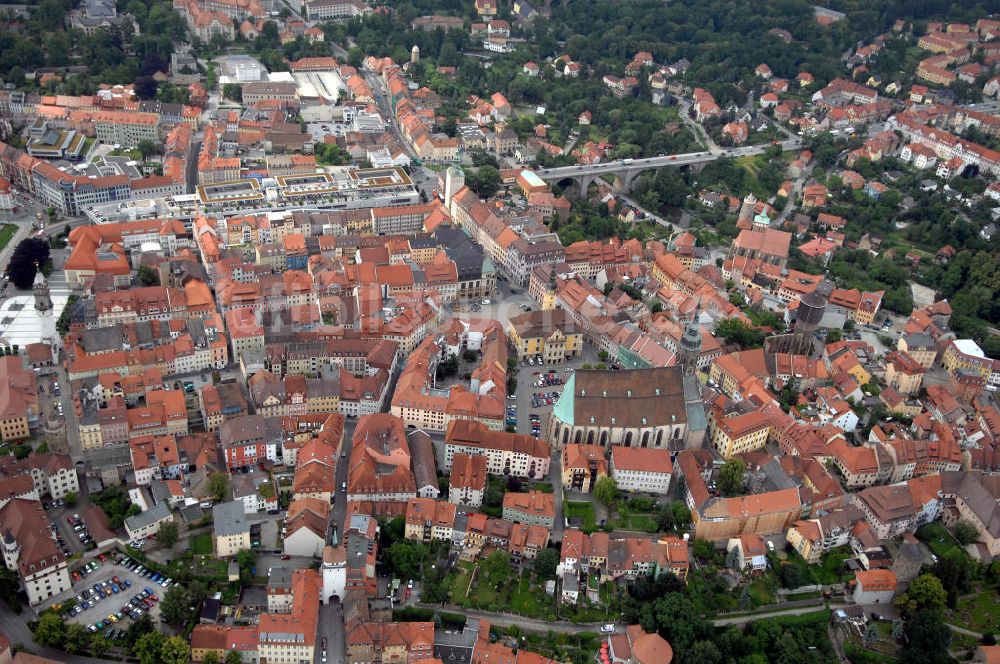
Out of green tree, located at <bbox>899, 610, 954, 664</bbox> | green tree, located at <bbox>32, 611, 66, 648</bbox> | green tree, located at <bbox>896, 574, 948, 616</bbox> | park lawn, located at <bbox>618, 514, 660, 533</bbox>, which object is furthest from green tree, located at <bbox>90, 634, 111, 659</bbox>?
green tree, located at <bbox>896, 574, 948, 616</bbox>

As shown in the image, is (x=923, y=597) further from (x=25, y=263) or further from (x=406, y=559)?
(x=25, y=263)

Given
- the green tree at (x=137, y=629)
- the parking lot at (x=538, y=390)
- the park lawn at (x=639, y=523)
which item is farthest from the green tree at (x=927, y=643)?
the green tree at (x=137, y=629)

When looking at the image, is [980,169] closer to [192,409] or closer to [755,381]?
[755,381]

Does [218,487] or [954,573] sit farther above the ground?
[218,487]

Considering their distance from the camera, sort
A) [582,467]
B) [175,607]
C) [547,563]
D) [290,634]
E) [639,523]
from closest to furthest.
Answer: [290,634], [175,607], [547,563], [639,523], [582,467]

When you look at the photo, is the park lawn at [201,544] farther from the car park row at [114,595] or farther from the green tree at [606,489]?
the green tree at [606,489]

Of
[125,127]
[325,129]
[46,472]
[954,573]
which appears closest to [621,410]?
[954,573]

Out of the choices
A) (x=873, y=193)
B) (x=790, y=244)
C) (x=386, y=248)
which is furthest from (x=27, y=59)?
(x=873, y=193)
